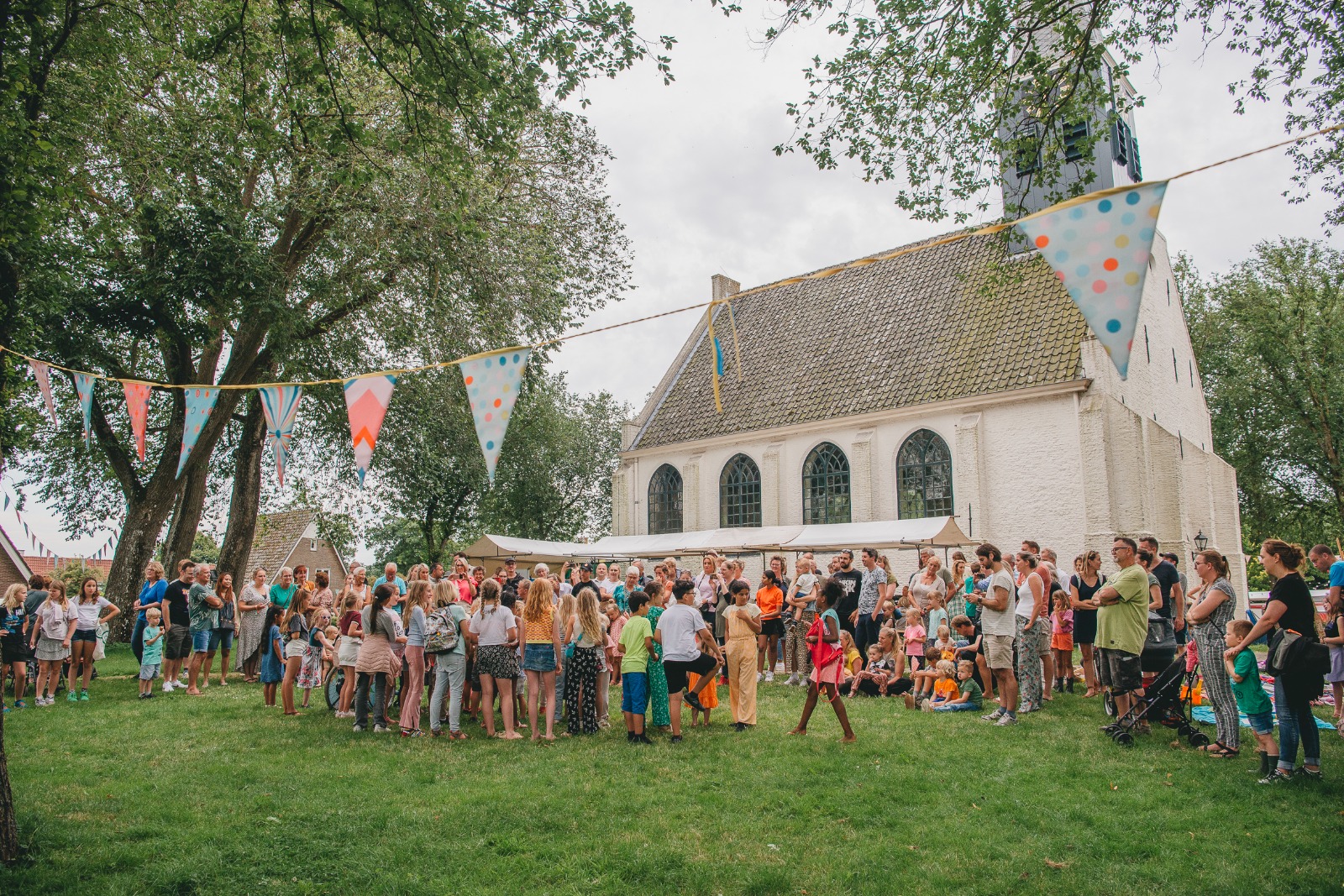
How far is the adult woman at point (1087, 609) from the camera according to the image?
10.2 metres

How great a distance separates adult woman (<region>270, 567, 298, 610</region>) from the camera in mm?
12695

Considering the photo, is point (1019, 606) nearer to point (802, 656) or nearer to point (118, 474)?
point (802, 656)

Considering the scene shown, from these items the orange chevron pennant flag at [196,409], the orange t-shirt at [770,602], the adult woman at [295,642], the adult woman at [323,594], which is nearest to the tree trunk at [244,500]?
the adult woman at [323,594]

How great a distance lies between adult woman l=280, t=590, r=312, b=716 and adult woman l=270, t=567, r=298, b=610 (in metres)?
2.10

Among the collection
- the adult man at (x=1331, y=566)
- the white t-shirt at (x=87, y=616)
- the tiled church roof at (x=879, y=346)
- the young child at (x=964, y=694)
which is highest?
the tiled church roof at (x=879, y=346)

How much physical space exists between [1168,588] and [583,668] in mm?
6819

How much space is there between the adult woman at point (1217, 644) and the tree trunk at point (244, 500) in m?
18.2

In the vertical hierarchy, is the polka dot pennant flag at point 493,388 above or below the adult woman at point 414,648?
above

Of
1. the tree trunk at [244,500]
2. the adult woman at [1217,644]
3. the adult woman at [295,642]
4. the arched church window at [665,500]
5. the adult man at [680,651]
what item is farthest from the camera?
the arched church window at [665,500]

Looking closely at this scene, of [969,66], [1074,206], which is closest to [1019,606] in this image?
[1074,206]

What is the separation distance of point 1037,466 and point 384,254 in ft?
51.4

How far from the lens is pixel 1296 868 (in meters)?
4.89

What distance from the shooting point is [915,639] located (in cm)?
1121

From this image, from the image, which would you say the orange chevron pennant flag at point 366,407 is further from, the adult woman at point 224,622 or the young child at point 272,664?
the adult woman at point 224,622
